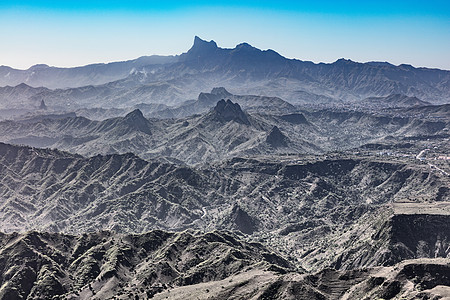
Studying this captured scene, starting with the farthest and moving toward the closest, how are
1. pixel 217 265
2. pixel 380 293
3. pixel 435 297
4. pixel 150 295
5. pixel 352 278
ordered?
pixel 217 265
pixel 150 295
pixel 352 278
pixel 380 293
pixel 435 297

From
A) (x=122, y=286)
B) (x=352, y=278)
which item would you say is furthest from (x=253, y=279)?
(x=122, y=286)

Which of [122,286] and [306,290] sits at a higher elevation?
[306,290]

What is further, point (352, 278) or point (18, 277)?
point (18, 277)

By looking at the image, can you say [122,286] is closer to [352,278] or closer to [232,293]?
[232,293]

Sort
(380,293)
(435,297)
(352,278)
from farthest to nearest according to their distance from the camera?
(352,278)
(380,293)
(435,297)

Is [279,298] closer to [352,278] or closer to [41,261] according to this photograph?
[352,278]

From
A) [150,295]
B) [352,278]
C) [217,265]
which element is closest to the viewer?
[352,278]

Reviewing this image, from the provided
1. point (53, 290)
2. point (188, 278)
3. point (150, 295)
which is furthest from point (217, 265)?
point (53, 290)

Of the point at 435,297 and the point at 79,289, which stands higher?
the point at 435,297

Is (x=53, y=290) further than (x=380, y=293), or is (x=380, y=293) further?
(x=53, y=290)
